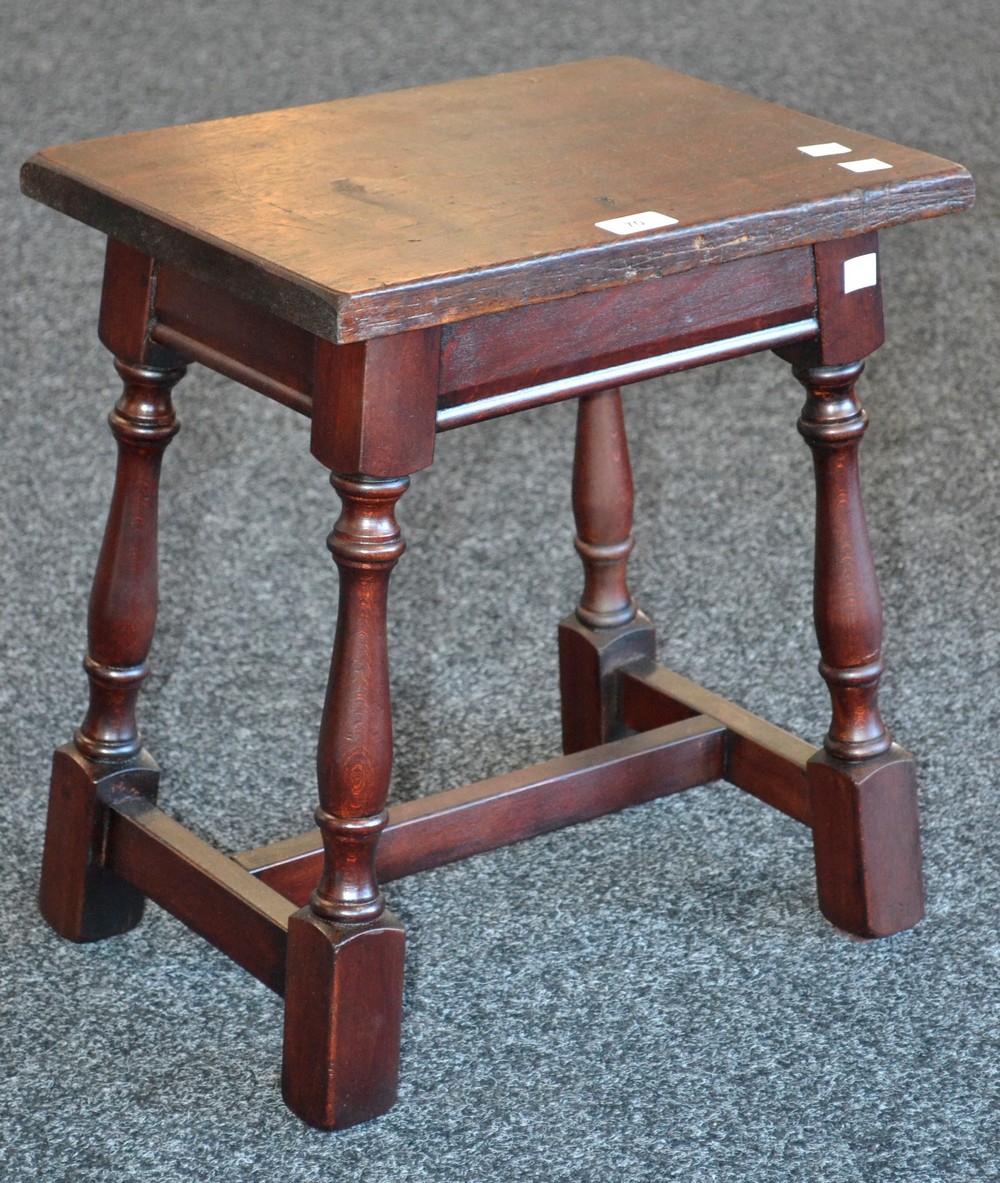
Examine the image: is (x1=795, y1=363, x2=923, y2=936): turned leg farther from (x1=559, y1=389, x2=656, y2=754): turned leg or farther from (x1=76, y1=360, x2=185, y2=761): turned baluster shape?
(x1=76, y1=360, x2=185, y2=761): turned baluster shape

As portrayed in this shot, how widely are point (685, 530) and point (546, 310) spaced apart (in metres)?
0.89

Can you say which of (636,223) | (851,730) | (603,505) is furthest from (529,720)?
(636,223)

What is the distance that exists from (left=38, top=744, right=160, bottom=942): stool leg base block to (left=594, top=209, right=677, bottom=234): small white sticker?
19.3 inches

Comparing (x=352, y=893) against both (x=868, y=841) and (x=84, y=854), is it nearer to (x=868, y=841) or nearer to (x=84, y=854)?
(x=84, y=854)

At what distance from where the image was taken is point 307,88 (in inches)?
107

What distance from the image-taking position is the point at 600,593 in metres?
1.46

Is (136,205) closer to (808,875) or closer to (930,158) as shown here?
(930,158)

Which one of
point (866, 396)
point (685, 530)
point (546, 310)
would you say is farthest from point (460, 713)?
point (866, 396)

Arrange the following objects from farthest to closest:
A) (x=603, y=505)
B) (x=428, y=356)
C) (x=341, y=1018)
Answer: (x=603, y=505) → (x=341, y=1018) → (x=428, y=356)

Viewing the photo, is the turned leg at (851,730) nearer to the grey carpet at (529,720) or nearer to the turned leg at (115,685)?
the grey carpet at (529,720)

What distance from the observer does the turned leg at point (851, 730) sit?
3.97 feet

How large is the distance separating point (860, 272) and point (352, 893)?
47 centimetres

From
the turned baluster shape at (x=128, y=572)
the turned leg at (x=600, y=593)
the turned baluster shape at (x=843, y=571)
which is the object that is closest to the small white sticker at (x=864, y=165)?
the turned baluster shape at (x=843, y=571)

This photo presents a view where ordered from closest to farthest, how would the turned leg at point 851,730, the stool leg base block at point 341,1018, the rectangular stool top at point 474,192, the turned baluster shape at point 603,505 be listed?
1. the rectangular stool top at point 474,192
2. the stool leg base block at point 341,1018
3. the turned leg at point 851,730
4. the turned baluster shape at point 603,505
